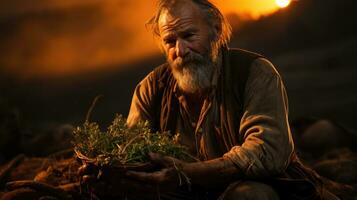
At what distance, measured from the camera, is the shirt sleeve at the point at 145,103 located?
5.23 meters

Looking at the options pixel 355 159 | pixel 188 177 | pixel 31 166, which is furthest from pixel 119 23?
pixel 188 177

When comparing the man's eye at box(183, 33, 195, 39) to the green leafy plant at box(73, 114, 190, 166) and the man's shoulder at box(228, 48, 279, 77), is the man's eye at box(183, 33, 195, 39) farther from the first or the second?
the green leafy plant at box(73, 114, 190, 166)

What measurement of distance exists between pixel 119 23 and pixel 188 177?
6.03 m

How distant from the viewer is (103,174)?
4121 mm

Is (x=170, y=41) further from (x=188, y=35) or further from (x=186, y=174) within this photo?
(x=186, y=174)

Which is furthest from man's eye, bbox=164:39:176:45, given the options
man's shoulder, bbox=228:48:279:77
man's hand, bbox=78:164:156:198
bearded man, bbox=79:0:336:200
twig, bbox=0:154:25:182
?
twig, bbox=0:154:25:182

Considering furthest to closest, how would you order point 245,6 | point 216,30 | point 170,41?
point 245,6, point 216,30, point 170,41

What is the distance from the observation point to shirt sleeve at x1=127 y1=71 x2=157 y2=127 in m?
5.23

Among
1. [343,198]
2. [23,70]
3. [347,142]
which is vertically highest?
[23,70]

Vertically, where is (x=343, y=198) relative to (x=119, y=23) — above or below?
below

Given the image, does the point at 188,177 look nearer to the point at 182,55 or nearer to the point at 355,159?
the point at 182,55

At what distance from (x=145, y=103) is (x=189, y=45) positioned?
68 centimetres

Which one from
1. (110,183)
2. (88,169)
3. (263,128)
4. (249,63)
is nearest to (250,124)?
(263,128)

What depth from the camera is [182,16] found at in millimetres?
4945
